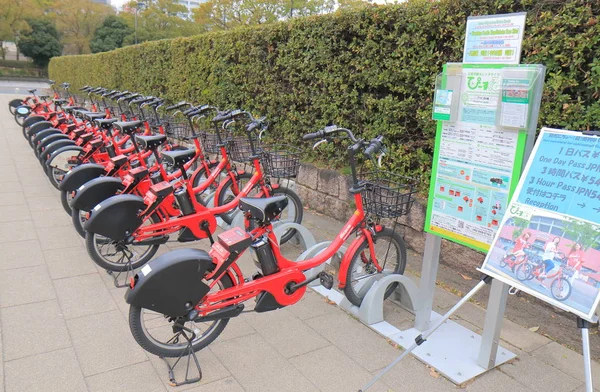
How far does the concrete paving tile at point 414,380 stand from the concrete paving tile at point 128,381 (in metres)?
1.33

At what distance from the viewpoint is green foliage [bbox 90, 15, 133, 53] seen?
47287 millimetres

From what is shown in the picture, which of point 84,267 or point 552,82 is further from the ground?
point 552,82

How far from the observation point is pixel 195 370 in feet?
8.96

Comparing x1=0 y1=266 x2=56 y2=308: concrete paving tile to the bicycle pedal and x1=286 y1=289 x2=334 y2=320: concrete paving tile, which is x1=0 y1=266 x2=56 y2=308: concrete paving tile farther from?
the bicycle pedal

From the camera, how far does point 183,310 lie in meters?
2.58

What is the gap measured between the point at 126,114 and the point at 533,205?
7713 millimetres

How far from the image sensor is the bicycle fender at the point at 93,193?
408 centimetres

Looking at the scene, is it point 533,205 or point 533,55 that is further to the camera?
point 533,55

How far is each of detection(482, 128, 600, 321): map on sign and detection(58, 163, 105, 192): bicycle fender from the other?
13.1 feet

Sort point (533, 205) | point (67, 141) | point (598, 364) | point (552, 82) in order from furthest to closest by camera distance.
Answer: point (67, 141) < point (552, 82) < point (598, 364) < point (533, 205)

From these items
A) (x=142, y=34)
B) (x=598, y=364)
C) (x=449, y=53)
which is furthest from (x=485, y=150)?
(x=142, y=34)

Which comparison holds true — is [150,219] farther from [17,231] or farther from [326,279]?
[17,231]

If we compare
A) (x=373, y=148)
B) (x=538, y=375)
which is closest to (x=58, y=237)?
(x=373, y=148)

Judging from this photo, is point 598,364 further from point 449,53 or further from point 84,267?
point 84,267
